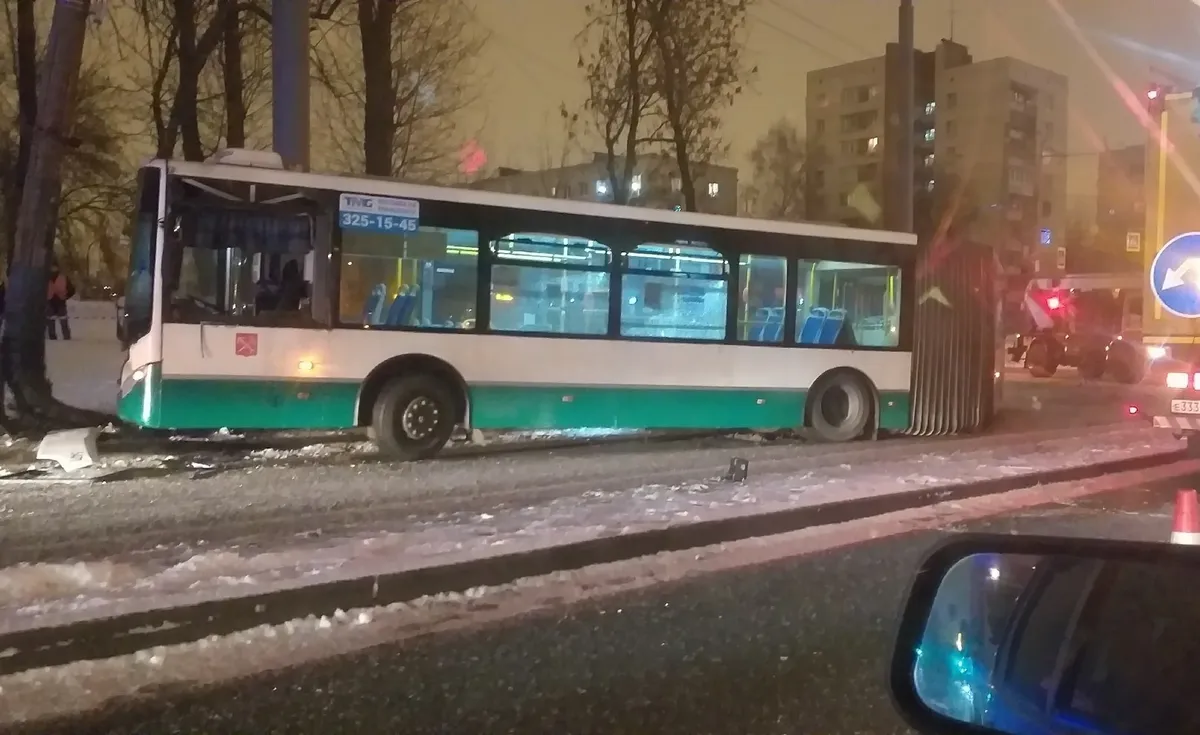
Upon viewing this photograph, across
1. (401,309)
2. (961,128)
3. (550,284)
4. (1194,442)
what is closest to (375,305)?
(401,309)

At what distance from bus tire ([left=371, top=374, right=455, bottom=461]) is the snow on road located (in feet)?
15.5

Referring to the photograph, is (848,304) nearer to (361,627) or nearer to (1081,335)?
(361,627)

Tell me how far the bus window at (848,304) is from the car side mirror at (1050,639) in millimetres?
11952

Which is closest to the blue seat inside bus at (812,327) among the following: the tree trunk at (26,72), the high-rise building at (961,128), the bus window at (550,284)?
the bus window at (550,284)

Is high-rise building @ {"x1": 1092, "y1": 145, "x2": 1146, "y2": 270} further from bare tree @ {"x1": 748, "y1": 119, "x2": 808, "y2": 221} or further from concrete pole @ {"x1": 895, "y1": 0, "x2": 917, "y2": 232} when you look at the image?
concrete pole @ {"x1": 895, "y1": 0, "x2": 917, "y2": 232}

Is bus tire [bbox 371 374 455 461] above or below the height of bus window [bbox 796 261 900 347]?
below

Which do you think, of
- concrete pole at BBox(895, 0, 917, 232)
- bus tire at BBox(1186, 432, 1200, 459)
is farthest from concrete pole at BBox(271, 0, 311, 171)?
bus tire at BBox(1186, 432, 1200, 459)

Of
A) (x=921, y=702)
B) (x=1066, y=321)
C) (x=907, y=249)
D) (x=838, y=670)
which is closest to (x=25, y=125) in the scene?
(x=907, y=249)

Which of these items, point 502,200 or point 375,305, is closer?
point 375,305

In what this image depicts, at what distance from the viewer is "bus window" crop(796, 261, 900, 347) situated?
584 inches

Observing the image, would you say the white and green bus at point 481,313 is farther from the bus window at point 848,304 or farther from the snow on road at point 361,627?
the snow on road at point 361,627

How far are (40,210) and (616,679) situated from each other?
11636mm

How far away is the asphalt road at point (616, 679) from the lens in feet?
16.2

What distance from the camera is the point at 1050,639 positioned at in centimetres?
274
